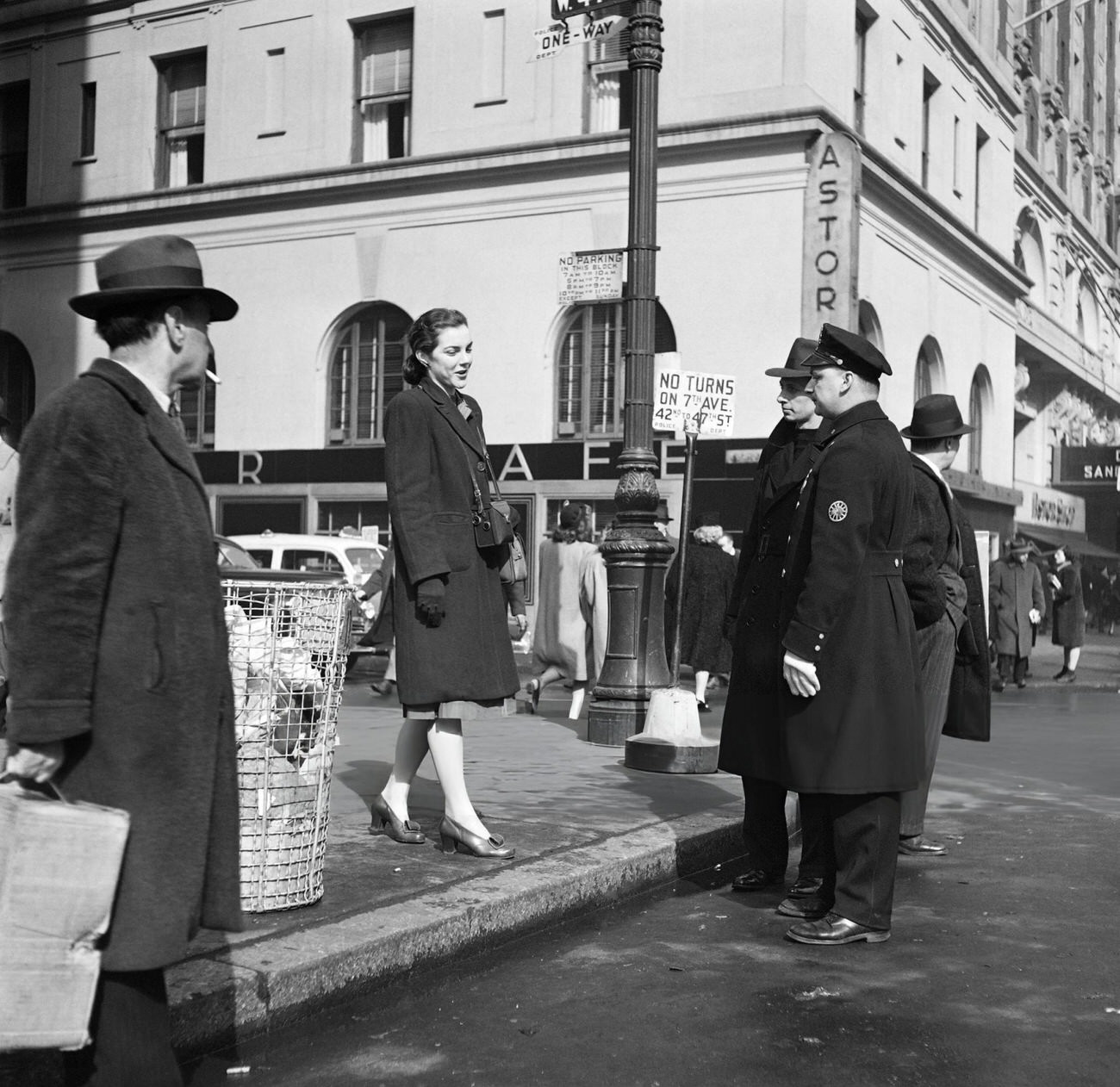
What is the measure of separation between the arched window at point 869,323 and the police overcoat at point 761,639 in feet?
54.7

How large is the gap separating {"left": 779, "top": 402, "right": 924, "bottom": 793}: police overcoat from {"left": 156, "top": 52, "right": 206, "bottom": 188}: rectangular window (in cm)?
2230

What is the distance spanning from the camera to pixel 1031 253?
34.2m

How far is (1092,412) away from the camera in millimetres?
40438

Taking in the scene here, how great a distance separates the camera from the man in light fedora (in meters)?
6.16

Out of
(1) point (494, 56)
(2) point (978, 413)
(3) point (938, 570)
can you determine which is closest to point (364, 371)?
(1) point (494, 56)

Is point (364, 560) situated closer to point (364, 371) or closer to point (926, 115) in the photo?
point (364, 371)

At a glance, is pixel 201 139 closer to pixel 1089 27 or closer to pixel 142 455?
pixel 142 455

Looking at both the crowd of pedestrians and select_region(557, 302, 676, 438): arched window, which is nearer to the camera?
the crowd of pedestrians

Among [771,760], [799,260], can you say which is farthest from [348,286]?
[771,760]

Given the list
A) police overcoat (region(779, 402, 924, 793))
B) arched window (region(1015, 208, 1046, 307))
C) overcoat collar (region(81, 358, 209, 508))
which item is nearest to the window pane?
arched window (region(1015, 208, 1046, 307))

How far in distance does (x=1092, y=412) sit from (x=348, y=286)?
80.6 ft

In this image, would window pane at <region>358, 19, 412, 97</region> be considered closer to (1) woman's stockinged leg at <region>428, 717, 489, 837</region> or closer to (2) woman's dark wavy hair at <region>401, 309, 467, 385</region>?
(2) woman's dark wavy hair at <region>401, 309, 467, 385</region>

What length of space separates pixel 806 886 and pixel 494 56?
1897 centimetres

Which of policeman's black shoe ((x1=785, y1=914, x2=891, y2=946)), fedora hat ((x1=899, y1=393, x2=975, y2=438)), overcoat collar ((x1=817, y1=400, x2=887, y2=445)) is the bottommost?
policeman's black shoe ((x1=785, y1=914, x2=891, y2=946))
